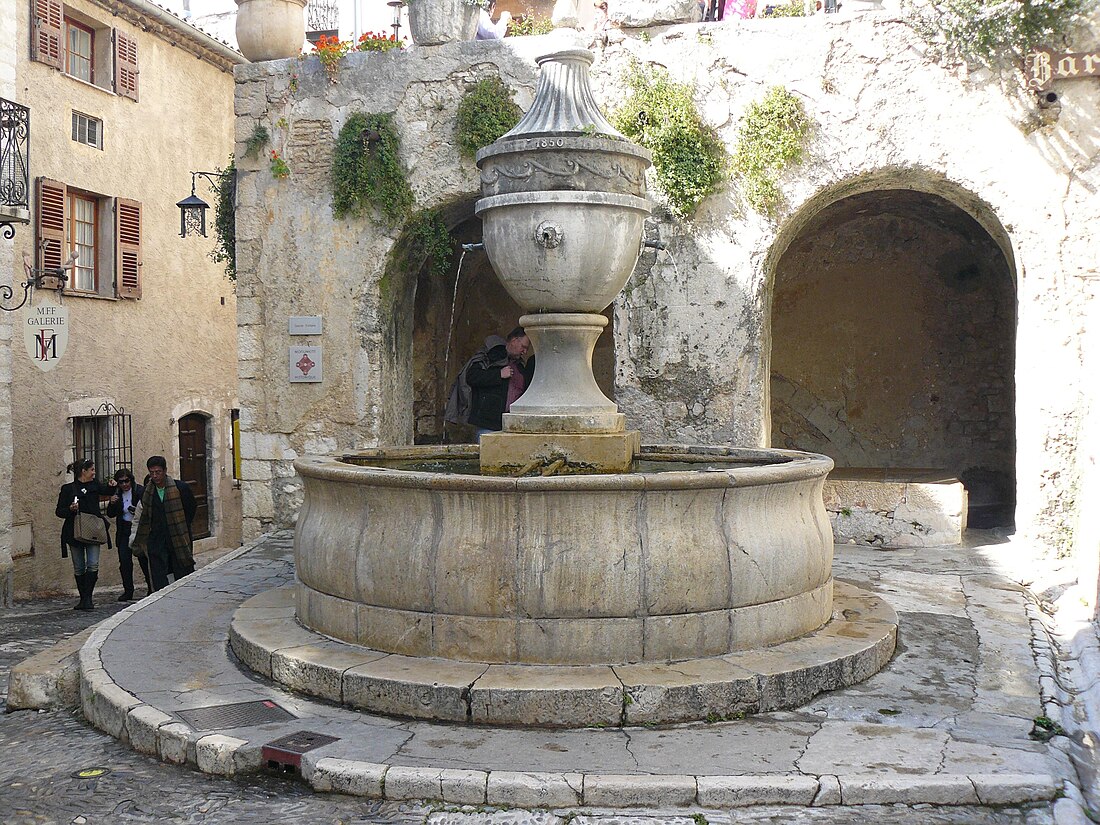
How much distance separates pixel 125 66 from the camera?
13.7 metres

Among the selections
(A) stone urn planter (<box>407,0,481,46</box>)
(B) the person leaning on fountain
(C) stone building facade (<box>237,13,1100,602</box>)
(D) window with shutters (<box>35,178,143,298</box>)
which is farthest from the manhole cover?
(D) window with shutters (<box>35,178,143,298</box>)

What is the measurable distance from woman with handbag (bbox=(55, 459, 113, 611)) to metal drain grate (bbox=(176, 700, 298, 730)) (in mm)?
Answer: 6391

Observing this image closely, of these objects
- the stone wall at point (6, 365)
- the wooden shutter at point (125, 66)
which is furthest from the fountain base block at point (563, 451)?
the wooden shutter at point (125, 66)

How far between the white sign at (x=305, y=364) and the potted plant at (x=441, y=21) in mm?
2859

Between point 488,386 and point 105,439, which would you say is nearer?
point 488,386

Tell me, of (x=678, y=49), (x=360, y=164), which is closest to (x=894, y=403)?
(x=678, y=49)

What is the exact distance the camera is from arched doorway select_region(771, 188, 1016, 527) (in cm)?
1059

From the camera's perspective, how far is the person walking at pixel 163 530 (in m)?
8.77

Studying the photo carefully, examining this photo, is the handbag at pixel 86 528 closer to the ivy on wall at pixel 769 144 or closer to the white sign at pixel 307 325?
the white sign at pixel 307 325

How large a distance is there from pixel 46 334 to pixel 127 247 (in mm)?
2053

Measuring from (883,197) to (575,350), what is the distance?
590 centimetres

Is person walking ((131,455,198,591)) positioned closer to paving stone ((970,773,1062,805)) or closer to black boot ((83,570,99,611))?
black boot ((83,570,99,611))

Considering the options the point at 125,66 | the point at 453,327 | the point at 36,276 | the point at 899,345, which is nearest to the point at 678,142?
the point at 899,345

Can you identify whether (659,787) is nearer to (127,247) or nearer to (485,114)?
(485,114)
